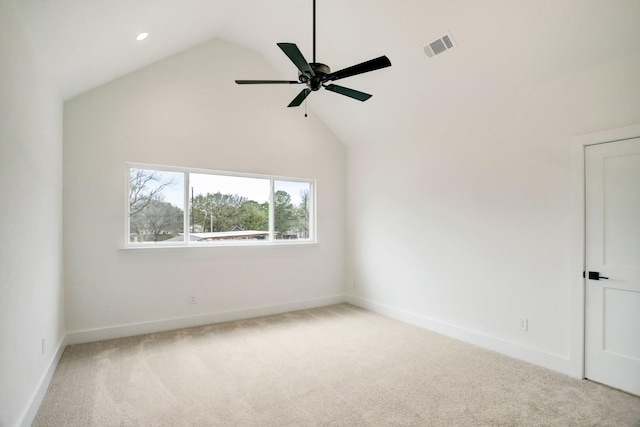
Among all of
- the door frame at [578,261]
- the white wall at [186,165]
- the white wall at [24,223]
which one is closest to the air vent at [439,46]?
the door frame at [578,261]

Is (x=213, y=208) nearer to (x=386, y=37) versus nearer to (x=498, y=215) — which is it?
(x=386, y=37)

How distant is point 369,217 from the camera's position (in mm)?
5312

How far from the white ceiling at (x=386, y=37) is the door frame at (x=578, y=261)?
2.61 ft

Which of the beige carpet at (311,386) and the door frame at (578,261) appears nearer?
the beige carpet at (311,386)

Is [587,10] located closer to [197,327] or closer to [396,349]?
[396,349]

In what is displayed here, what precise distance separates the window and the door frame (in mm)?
3534

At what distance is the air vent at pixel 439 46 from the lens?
327cm

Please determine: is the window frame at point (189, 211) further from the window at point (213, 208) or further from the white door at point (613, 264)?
the white door at point (613, 264)

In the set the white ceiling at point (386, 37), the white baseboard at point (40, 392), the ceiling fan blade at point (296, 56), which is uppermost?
the white ceiling at point (386, 37)

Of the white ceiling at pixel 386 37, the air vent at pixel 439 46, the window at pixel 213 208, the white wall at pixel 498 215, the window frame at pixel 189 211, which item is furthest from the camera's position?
the window at pixel 213 208

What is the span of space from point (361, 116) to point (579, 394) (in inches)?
158

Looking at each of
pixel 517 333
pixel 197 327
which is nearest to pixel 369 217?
pixel 517 333

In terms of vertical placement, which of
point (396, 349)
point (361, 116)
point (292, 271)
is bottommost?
point (396, 349)

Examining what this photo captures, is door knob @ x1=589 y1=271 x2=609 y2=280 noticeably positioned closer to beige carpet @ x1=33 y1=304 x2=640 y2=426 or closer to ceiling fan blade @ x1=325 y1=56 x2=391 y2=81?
beige carpet @ x1=33 y1=304 x2=640 y2=426
